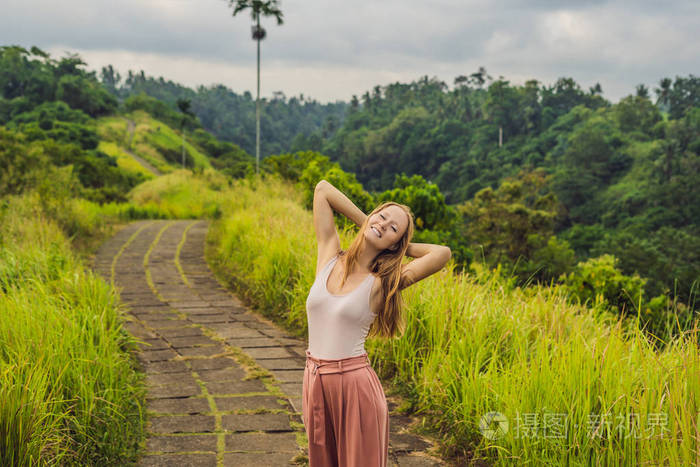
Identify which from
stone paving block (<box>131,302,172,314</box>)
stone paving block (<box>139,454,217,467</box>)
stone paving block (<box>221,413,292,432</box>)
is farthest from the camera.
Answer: stone paving block (<box>131,302,172,314</box>)

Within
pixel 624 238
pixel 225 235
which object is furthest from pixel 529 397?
pixel 624 238

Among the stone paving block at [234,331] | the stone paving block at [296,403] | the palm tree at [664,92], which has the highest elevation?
the palm tree at [664,92]

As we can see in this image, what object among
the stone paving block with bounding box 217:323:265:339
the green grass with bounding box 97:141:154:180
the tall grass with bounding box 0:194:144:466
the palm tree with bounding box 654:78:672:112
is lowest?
the stone paving block with bounding box 217:323:265:339

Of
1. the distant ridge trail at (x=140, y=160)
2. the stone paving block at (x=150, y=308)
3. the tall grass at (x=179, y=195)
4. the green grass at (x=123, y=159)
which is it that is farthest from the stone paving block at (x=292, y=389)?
the distant ridge trail at (x=140, y=160)

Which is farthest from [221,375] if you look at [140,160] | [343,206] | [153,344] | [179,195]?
[140,160]

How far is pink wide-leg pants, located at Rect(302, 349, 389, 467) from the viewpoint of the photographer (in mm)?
1880

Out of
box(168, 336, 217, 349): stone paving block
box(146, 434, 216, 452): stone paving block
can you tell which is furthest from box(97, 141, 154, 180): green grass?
box(146, 434, 216, 452): stone paving block

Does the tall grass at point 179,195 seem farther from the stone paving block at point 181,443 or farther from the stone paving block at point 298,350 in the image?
the stone paving block at point 181,443

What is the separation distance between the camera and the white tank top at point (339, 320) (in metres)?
1.88

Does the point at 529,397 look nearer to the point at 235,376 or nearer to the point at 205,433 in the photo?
the point at 205,433

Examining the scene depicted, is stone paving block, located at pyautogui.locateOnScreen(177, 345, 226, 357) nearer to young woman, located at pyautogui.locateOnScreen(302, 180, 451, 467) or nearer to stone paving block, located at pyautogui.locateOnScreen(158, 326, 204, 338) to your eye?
stone paving block, located at pyautogui.locateOnScreen(158, 326, 204, 338)

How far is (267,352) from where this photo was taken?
4.30 meters

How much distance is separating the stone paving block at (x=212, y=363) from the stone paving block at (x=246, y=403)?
52cm

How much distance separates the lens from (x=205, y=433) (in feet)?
9.80
